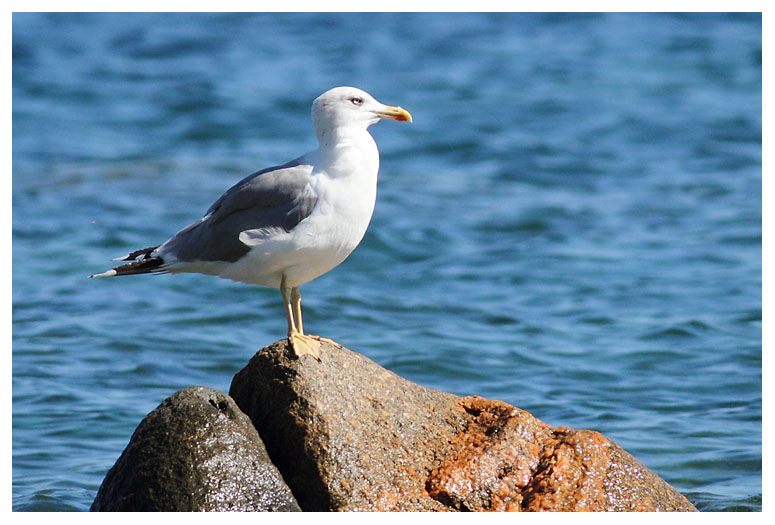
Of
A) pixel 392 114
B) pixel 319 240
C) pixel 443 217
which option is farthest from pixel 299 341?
pixel 443 217

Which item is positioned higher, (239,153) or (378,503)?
(239,153)

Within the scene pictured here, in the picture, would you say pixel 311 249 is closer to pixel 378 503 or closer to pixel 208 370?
pixel 378 503

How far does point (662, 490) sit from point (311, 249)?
2.20 meters

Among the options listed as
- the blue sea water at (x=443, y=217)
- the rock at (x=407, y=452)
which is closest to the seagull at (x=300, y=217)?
the rock at (x=407, y=452)

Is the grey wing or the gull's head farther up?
the gull's head

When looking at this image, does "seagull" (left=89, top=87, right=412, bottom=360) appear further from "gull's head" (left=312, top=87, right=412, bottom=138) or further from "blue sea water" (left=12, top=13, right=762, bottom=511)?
"blue sea water" (left=12, top=13, right=762, bottom=511)

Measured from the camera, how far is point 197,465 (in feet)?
16.3

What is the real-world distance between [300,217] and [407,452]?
1.36m

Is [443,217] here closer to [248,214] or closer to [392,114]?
[392,114]

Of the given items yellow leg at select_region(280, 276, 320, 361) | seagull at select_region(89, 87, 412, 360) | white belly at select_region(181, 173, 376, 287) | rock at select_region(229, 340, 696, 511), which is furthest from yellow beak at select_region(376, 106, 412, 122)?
rock at select_region(229, 340, 696, 511)

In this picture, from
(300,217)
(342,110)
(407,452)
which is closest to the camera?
(407,452)

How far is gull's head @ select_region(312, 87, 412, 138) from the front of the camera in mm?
5758

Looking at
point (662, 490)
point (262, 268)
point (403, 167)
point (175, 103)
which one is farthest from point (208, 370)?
point (175, 103)

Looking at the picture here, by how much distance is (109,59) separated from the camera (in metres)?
19.6
